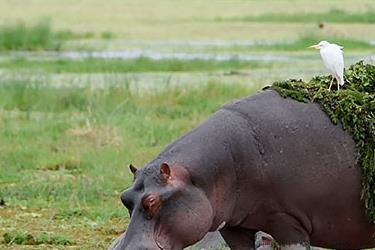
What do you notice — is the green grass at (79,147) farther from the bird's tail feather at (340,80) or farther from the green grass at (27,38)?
the green grass at (27,38)

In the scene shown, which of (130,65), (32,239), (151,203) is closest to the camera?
(151,203)

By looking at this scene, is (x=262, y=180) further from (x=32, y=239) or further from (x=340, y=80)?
(x=32, y=239)

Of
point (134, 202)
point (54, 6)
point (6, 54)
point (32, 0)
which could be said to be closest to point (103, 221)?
point (134, 202)

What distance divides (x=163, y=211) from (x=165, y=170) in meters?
0.14

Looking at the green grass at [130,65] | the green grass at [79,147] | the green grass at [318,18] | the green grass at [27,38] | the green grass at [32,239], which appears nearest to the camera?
the green grass at [32,239]

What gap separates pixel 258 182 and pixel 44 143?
640cm

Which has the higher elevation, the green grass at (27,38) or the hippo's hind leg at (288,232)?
the hippo's hind leg at (288,232)

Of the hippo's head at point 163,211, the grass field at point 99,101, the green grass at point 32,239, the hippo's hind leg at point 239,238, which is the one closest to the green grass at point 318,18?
the grass field at point 99,101

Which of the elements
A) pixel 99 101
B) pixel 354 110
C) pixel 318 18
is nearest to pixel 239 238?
pixel 354 110

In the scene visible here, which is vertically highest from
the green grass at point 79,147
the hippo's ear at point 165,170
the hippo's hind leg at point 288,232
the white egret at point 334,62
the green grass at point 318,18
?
the white egret at point 334,62

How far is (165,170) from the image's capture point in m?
3.74

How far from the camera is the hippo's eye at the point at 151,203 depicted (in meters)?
3.71

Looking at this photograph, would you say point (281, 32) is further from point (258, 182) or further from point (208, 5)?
point (258, 182)

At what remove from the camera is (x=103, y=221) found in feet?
23.6
